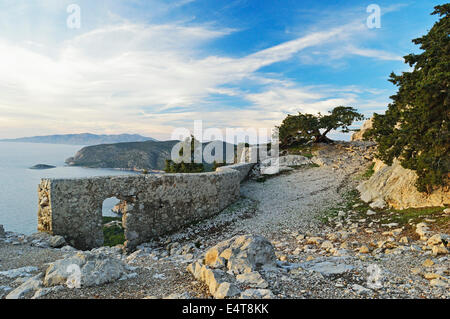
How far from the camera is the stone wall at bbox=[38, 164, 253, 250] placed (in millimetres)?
10396

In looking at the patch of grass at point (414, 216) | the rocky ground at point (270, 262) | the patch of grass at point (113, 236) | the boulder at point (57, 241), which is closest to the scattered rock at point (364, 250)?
the rocky ground at point (270, 262)

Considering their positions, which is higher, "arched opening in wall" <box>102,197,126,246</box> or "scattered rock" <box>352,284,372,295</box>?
"scattered rock" <box>352,284,372,295</box>

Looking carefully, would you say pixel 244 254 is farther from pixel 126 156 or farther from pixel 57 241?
pixel 126 156

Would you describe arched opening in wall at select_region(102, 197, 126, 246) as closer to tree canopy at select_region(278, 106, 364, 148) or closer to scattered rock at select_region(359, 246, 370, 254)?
scattered rock at select_region(359, 246, 370, 254)

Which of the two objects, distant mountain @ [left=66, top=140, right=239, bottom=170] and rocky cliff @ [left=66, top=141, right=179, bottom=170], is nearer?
distant mountain @ [left=66, top=140, right=239, bottom=170]

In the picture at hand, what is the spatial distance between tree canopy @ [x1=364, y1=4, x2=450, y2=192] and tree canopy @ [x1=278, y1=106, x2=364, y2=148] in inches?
630

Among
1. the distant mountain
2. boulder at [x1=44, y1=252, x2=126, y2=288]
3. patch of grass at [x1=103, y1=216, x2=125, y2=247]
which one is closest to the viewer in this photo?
boulder at [x1=44, y1=252, x2=126, y2=288]

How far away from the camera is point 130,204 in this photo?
1148 cm

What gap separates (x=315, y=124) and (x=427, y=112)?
62.3 ft

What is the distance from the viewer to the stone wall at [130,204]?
409 inches

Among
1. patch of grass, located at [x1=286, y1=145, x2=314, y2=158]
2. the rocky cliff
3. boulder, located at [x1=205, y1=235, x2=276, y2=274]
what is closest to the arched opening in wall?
boulder, located at [x1=205, y1=235, x2=276, y2=274]

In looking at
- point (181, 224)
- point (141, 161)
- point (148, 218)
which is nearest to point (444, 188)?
point (181, 224)

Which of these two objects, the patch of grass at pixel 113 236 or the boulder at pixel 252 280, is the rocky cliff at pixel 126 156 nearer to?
the patch of grass at pixel 113 236

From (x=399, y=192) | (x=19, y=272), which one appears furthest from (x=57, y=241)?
(x=399, y=192)
